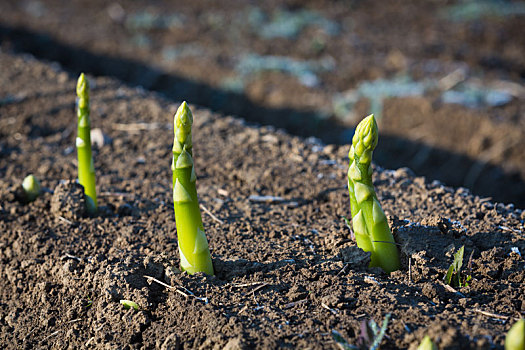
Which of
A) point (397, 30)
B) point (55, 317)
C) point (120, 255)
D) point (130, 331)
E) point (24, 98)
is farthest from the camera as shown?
point (397, 30)

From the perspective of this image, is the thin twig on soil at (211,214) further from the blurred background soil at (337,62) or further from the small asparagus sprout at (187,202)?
the blurred background soil at (337,62)

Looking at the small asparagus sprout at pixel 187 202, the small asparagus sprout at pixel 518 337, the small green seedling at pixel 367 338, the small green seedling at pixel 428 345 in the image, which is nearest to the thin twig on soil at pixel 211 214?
the small asparagus sprout at pixel 187 202

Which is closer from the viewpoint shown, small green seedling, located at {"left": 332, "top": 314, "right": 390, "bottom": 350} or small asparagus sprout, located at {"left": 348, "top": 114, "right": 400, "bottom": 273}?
small green seedling, located at {"left": 332, "top": 314, "right": 390, "bottom": 350}

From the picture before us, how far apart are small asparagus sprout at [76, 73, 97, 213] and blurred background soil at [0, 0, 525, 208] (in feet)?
8.48

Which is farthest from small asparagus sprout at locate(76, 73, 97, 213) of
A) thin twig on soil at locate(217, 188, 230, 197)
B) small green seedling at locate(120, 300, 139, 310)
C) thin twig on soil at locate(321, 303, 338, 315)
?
thin twig on soil at locate(321, 303, 338, 315)

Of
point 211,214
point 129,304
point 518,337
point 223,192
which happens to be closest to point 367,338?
point 518,337

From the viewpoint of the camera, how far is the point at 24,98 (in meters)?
4.95

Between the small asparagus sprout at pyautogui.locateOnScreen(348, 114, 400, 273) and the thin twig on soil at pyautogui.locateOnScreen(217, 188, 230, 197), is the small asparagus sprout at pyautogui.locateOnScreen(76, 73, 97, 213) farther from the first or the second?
the small asparagus sprout at pyautogui.locateOnScreen(348, 114, 400, 273)

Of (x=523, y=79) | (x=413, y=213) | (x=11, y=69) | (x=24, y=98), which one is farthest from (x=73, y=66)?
(x=523, y=79)

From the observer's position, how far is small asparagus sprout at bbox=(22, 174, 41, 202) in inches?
125

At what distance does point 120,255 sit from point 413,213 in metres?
1.67

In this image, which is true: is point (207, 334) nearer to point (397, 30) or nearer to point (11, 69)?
point (11, 69)

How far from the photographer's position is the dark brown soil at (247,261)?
2.05m

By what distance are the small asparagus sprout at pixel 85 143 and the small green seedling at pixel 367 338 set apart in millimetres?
1757
